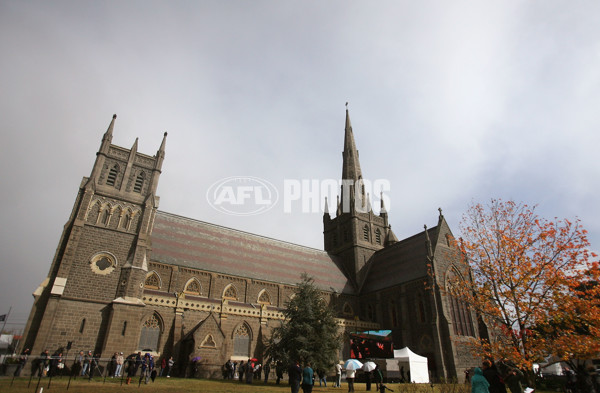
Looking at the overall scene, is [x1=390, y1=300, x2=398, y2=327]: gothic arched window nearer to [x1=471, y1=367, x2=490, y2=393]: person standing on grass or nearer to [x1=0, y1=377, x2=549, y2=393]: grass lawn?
[x1=0, y1=377, x2=549, y2=393]: grass lawn

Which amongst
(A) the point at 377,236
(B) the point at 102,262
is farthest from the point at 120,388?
(A) the point at 377,236

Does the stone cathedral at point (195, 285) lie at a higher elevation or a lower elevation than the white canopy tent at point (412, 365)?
higher

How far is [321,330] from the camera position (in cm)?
2338

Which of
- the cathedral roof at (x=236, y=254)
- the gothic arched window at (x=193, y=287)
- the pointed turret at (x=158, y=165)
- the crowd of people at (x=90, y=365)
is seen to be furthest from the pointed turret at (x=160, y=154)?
the crowd of people at (x=90, y=365)

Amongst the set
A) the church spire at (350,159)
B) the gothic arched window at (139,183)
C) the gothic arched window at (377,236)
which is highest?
the church spire at (350,159)

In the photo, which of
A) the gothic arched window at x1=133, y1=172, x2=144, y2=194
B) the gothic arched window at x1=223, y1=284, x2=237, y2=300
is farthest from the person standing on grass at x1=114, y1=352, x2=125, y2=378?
the gothic arched window at x1=133, y1=172, x2=144, y2=194

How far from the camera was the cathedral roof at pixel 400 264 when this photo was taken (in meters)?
37.1

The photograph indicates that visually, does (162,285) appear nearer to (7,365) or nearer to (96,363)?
(96,363)

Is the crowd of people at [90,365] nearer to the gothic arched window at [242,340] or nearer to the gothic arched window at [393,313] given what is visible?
the gothic arched window at [242,340]

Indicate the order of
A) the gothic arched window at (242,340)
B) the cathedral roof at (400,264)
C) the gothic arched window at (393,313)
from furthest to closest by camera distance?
1. the cathedral roof at (400,264)
2. the gothic arched window at (393,313)
3. the gothic arched window at (242,340)

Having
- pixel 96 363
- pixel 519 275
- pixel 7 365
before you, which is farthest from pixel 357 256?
pixel 7 365

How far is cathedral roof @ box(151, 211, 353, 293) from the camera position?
32.9 m

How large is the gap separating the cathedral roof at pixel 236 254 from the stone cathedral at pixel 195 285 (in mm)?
149

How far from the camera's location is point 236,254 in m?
37.2
